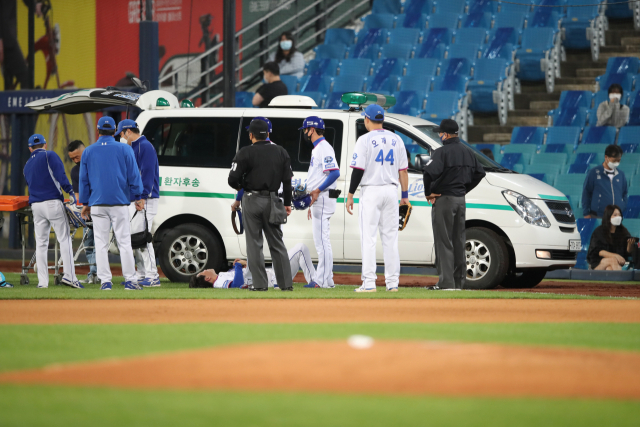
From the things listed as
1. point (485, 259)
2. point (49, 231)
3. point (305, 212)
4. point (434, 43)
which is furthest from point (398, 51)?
point (49, 231)

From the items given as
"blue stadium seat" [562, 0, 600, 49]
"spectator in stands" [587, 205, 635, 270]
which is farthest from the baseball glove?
"blue stadium seat" [562, 0, 600, 49]

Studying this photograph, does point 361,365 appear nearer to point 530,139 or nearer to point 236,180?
point 236,180

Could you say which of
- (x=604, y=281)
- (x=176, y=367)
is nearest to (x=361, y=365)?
(x=176, y=367)

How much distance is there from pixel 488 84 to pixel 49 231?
425 inches

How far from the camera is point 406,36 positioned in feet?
75.0

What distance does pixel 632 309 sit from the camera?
9922mm

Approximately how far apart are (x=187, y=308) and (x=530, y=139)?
1078 cm

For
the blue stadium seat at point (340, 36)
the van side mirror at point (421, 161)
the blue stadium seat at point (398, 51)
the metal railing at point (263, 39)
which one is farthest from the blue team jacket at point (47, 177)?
the blue stadium seat at point (340, 36)

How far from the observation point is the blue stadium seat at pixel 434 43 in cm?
2188

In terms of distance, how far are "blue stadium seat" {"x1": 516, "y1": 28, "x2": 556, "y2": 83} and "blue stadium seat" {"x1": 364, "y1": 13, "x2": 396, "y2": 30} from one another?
3.83 meters

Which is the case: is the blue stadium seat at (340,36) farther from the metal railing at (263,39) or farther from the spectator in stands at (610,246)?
the spectator in stands at (610,246)

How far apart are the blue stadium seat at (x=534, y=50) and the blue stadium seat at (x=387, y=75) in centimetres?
261

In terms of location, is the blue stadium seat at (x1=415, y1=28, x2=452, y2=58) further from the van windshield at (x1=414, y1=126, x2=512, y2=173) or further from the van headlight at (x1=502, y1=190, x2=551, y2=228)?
the van headlight at (x1=502, y1=190, x2=551, y2=228)

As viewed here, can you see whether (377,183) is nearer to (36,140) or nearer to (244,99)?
(36,140)
